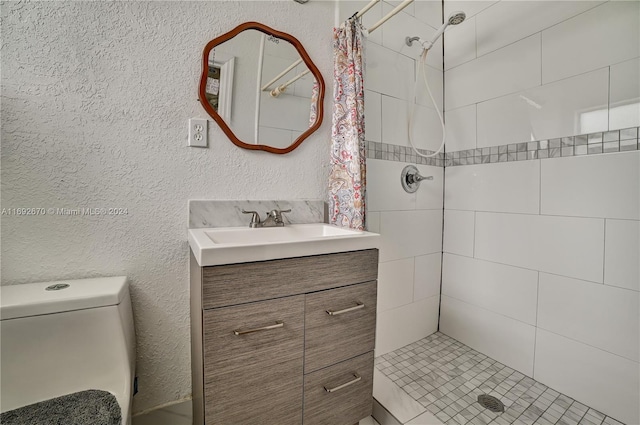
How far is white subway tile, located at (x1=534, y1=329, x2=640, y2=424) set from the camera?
1.22m

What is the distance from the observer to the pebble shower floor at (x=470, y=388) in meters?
1.26

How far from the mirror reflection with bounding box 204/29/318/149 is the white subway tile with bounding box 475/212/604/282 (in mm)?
1291

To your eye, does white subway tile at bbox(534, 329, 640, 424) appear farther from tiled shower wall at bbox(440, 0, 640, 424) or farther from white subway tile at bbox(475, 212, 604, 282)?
white subway tile at bbox(475, 212, 604, 282)

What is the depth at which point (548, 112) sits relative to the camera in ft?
4.88

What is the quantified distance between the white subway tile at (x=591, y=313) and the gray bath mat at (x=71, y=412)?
6.24ft

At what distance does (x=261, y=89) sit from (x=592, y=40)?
5.29 ft

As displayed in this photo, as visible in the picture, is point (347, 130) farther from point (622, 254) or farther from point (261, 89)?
point (622, 254)

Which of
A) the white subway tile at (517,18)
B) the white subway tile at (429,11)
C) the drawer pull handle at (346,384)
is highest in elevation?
the white subway tile at (429,11)

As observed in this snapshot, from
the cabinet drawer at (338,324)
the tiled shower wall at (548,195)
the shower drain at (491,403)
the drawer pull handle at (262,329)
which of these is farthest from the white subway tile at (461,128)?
the drawer pull handle at (262,329)

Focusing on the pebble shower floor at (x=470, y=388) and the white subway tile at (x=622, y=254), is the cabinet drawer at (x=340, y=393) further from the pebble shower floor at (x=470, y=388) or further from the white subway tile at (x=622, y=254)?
the white subway tile at (x=622, y=254)

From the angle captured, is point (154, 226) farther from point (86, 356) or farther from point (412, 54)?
point (412, 54)

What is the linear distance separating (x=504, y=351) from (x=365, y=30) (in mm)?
1997

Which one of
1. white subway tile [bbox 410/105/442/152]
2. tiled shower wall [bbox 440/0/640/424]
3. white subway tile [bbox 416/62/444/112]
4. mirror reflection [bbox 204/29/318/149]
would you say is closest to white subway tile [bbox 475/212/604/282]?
tiled shower wall [bbox 440/0/640/424]

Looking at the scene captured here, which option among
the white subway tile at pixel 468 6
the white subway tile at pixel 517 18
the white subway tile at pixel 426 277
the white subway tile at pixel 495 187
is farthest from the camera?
the white subway tile at pixel 426 277
